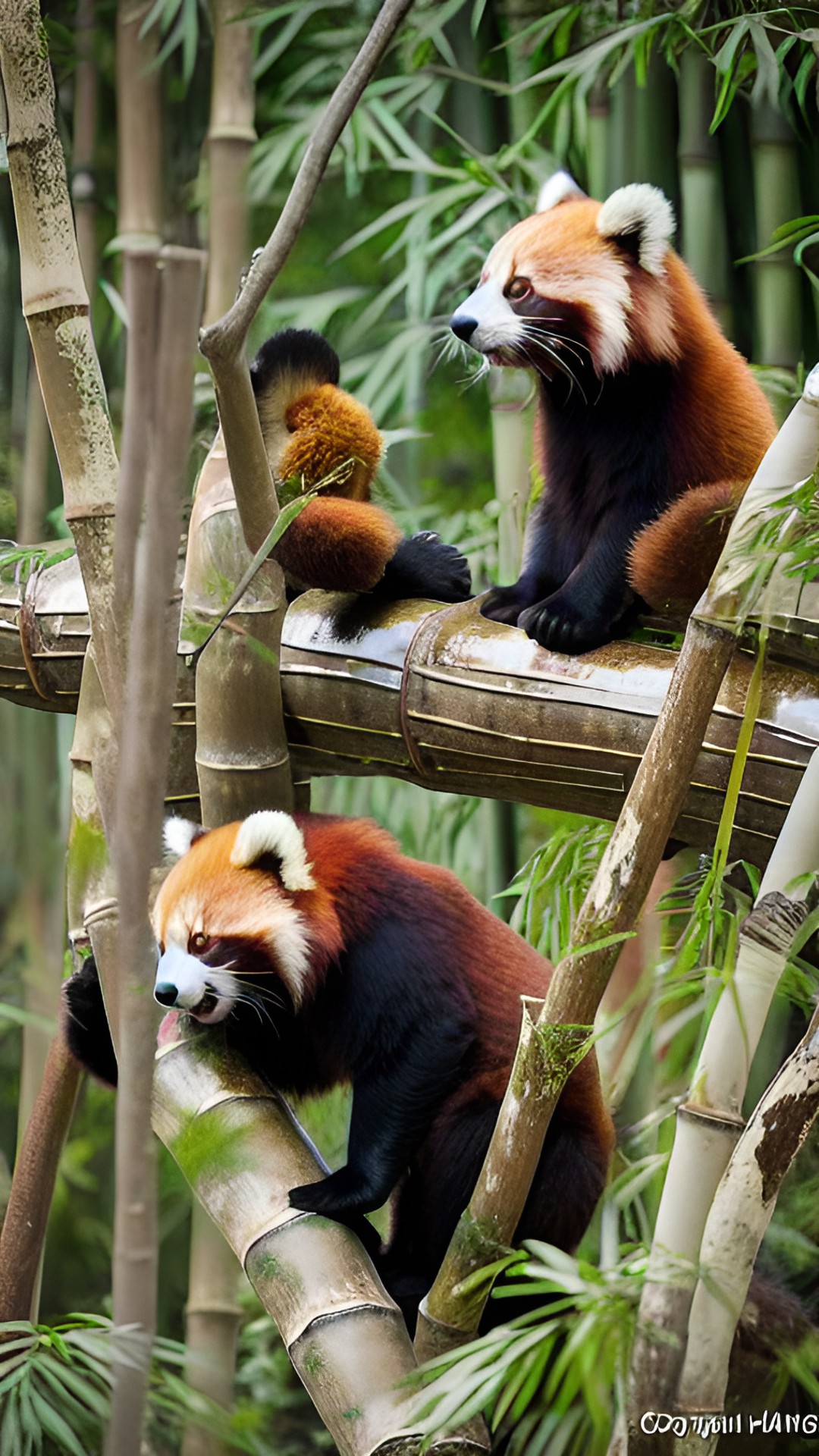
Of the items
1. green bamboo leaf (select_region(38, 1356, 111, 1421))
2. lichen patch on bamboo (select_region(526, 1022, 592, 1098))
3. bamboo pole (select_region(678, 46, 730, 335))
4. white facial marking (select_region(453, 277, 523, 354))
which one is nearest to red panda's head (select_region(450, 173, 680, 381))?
white facial marking (select_region(453, 277, 523, 354))

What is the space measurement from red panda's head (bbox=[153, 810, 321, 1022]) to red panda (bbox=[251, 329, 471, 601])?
0.97 feet

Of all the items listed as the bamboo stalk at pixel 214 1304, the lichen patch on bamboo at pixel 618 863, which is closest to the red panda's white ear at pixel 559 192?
the lichen patch on bamboo at pixel 618 863

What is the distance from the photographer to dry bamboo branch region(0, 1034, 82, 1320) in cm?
144

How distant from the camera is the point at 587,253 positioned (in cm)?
141

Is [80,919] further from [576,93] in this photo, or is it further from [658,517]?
[576,93]

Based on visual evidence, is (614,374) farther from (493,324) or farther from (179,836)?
(179,836)

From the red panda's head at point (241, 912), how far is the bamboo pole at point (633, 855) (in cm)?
34

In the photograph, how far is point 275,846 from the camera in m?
1.21

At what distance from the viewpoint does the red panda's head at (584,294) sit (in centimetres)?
139

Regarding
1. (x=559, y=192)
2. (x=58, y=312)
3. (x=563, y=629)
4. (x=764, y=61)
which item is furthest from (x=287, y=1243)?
(x=764, y=61)

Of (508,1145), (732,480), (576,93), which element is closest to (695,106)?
(576,93)

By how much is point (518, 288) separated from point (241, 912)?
72 centimetres

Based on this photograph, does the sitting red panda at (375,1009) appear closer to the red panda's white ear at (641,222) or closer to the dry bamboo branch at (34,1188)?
the dry bamboo branch at (34,1188)

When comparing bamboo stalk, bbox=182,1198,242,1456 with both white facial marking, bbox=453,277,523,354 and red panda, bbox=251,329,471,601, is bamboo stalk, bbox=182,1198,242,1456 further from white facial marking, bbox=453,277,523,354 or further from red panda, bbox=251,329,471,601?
white facial marking, bbox=453,277,523,354
